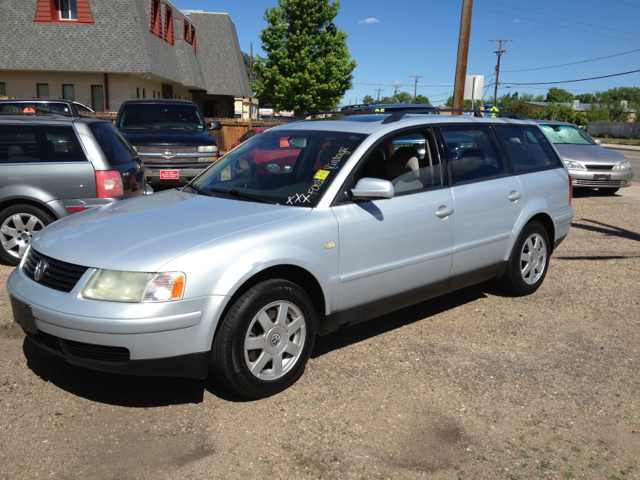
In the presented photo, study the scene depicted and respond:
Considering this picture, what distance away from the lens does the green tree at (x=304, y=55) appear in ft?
129

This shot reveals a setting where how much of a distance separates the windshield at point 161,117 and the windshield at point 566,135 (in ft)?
27.4

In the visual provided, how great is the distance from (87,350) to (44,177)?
12.5 ft

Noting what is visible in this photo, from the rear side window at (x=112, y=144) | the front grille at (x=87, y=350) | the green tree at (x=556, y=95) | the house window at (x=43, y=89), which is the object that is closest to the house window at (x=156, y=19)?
the house window at (x=43, y=89)

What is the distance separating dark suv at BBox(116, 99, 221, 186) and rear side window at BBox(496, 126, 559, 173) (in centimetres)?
695

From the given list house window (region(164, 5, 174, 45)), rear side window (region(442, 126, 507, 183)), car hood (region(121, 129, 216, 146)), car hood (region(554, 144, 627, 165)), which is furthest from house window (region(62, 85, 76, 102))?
rear side window (region(442, 126, 507, 183))

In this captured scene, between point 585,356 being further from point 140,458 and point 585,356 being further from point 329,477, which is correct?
point 140,458

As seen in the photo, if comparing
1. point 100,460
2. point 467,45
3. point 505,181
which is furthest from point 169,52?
point 100,460

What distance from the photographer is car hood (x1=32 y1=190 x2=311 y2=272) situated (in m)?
3.34

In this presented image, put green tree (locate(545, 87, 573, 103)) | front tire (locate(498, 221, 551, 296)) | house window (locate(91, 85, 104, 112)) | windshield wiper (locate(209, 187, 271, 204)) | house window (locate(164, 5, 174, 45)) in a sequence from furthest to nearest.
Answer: green tree (locate(545, 87, 573, 103)) → house window (locate(164, 5, 174, 45)) → house window (locate(91, 85, 104, 112)) → front tire (locate(498, 221, 551, 296)) → windshield wiper (locate(209, 187, 271, 204))

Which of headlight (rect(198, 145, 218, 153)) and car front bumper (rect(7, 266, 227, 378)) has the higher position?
headlight (rect(198, 145, 218, 153))

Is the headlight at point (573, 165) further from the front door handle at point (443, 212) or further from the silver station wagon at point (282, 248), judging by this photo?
the front door handle at point (443, 212)

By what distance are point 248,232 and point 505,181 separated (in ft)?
9.20

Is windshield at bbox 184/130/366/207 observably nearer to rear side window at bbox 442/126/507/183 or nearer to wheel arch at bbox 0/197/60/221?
rear side window at bbox 442/126/507/183

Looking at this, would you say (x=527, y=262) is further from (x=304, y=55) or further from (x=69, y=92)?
(x=304, y=55)
